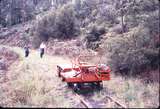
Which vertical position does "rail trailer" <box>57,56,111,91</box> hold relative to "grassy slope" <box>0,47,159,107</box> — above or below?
above

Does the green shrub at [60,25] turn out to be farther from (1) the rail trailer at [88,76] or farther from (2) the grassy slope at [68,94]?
(1) the rail trailer at [88,76]

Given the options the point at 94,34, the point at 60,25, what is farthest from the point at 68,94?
the point at 60,25

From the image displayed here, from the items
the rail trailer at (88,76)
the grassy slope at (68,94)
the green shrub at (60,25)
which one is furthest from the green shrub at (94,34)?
the rail trailer at (88,76)

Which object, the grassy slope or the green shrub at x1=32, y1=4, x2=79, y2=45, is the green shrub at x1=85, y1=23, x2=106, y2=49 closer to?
the green shrub at x1=32, y1=4, x2=79, y2=45

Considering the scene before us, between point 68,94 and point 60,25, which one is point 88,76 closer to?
point 68,94

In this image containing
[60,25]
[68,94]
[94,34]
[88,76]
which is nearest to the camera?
[68,94]

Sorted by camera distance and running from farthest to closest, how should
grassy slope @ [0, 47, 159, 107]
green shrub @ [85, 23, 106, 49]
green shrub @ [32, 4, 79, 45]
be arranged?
green shrub @ [32, 4, 79, 45]
green shrub @ [85, 23, 106, 49]
grassy slope @ [0, 47, 159, 107]

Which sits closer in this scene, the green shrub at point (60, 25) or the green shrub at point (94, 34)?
the green shrub at point (94, 34)

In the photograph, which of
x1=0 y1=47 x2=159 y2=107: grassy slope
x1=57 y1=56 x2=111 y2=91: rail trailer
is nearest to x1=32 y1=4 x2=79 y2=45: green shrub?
x1=0 y1=47 x2=159 y2=107: grassy slope

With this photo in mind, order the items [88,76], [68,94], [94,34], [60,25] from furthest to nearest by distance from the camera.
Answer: [60,25] → [94,34] → [88,76] → [68,94]

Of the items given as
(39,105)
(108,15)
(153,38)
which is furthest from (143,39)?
(108,15)

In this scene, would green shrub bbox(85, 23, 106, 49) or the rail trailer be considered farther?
green shrub bbox(85, 23, 106, 49)

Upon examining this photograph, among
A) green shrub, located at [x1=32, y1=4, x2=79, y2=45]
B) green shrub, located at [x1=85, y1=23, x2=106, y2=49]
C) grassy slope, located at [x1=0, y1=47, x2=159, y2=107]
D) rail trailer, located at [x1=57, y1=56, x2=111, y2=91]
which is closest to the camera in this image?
grassy slope, located at [x1=0, y1=47, x2=159, y2=107]

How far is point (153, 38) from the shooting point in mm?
17172
